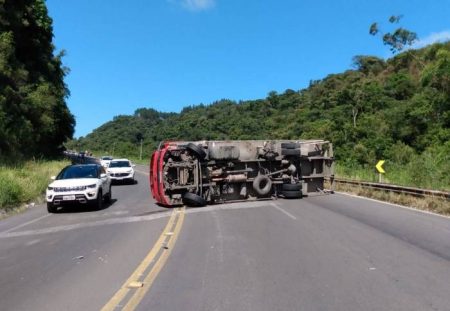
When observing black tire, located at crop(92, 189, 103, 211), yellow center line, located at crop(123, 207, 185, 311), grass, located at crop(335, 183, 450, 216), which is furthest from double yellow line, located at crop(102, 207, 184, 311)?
grass, located at crop(335, 183, 450, 216)

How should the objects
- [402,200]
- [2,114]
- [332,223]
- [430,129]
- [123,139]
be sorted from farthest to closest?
[123,139], [430,129], [2,114], [402,200], [332,223]

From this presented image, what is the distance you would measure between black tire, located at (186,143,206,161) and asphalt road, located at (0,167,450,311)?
125 inches

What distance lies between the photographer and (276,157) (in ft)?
64.6

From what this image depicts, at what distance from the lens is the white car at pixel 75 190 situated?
55.9 ft

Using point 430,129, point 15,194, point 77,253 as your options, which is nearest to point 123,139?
point 430,129

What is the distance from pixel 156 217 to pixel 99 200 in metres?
3.61

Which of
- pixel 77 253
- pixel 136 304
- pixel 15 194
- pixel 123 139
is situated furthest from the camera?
pixel 123 139

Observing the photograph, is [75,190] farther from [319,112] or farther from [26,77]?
[319,112]

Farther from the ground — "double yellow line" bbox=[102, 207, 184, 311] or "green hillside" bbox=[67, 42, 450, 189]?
"green hillside" bbox=[67, 42, 450, 189]

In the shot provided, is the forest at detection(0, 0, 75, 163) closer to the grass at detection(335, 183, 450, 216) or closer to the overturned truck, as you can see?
the overturned truck

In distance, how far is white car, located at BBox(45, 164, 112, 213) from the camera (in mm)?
17047

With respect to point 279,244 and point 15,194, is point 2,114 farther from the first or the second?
point 279,244

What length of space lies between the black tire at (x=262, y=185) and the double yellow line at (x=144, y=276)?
23.7 ft

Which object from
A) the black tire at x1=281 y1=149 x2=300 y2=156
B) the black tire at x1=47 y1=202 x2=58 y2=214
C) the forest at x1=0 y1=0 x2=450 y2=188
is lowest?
the black tire at x1=47 y1=202 x2=58 y2=214
